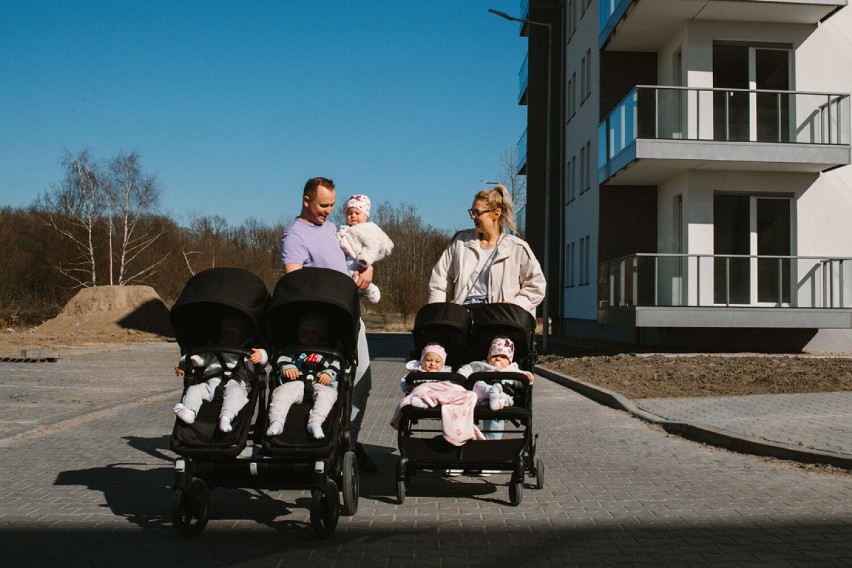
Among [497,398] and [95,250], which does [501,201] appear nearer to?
[497,398]

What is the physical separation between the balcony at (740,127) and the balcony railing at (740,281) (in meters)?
2.52

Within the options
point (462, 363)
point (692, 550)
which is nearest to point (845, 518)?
point (692, 550)

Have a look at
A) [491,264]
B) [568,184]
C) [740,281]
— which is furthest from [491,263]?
[568,184]

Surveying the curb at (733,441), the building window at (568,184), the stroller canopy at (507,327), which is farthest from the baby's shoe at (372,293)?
the building window at (568,184)

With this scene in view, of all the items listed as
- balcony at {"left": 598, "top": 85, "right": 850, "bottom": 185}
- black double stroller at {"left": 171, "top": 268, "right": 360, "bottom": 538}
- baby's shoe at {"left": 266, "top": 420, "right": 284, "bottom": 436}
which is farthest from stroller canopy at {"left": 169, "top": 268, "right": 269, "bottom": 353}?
balcony at {"left": 598, "top": 85, "right": 850, "bottom": 185}

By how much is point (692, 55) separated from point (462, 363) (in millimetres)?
17809

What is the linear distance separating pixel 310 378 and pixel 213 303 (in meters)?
0.88

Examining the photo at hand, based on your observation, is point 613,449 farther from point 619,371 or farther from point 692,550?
point 619,371

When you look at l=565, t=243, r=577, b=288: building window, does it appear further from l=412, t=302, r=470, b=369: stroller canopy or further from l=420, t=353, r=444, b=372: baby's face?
l=420, t=353, r=444, b=372: baby's face

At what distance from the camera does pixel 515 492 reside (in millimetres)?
6211

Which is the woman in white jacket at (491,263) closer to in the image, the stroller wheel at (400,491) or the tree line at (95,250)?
the stroller wheel at (400,491)

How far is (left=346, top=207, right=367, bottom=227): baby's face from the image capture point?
287 inches

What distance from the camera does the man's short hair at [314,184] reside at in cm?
659

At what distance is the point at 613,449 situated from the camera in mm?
8977
